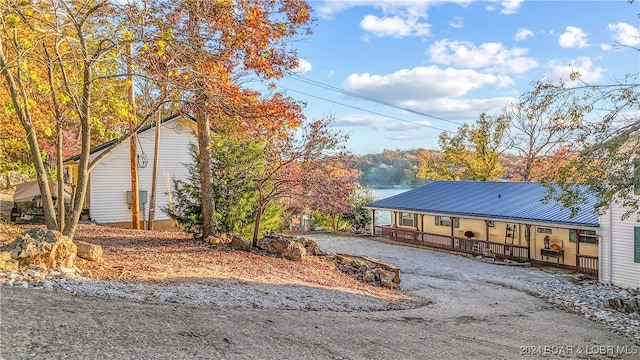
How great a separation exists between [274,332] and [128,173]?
18.3 m

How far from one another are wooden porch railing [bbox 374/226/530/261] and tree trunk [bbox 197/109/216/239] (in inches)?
583

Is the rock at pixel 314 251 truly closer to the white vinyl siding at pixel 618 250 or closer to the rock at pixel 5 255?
the rock at pixel 5 255

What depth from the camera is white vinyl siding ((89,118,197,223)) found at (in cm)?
2027

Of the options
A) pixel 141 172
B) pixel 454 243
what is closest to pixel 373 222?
pixel 454 243

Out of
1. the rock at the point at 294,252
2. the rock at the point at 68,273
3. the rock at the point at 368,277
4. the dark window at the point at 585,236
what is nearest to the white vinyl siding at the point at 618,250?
the dark window at the point at 585,236

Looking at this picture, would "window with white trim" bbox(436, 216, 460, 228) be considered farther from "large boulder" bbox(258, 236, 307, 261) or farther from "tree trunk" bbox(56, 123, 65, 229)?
"tree trunk" bbox(56, 123, 65, 229)

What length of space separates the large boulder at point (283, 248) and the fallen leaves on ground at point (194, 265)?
1.04ft

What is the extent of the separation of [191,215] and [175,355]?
957cm

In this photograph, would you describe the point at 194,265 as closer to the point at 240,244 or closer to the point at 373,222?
the point at 240,244

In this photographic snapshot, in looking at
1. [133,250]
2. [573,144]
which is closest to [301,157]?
[133,250]

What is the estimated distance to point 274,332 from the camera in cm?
531

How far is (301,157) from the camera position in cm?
1166

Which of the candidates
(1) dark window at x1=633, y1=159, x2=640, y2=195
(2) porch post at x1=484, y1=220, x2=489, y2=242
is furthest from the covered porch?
(1) dark window at x1=633, y1=159, x2=640, y2=195

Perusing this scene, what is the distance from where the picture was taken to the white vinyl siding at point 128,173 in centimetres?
2027
